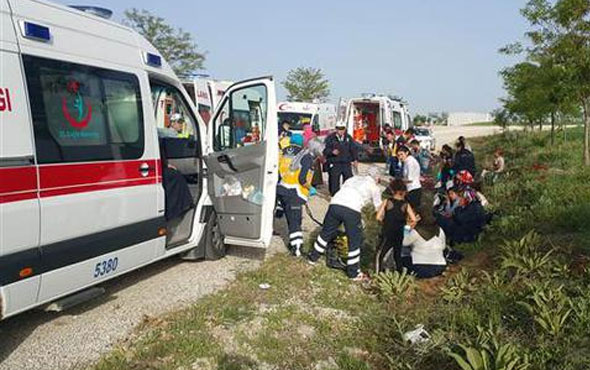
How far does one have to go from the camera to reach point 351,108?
1819cm

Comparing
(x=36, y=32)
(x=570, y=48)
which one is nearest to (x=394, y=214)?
(x=36, y=32)

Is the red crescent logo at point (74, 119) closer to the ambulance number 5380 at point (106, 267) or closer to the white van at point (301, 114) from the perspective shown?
the ambulance number 5380 at point (106, 267)

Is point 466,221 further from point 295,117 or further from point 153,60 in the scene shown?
point 295,117

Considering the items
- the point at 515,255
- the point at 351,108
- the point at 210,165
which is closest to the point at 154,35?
the point at 351,108

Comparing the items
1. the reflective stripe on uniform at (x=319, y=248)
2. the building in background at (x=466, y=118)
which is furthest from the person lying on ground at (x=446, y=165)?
the building in background at (x=466, y=118)

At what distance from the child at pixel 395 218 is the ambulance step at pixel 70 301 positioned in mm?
3173

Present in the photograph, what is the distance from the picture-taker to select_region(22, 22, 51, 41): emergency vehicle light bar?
Answer: 3.66 metres

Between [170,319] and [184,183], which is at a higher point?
[184,183]

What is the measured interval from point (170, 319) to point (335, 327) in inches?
60.3

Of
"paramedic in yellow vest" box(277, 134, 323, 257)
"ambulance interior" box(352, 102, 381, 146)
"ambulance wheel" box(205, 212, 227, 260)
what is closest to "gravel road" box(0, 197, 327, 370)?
"ambulance wheel" box(205, 212, 227, 260)

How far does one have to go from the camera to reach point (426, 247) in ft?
18.6

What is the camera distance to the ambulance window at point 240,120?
5832 millimetres

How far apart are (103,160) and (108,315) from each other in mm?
1515

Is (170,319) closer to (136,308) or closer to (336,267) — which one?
(136,308)
